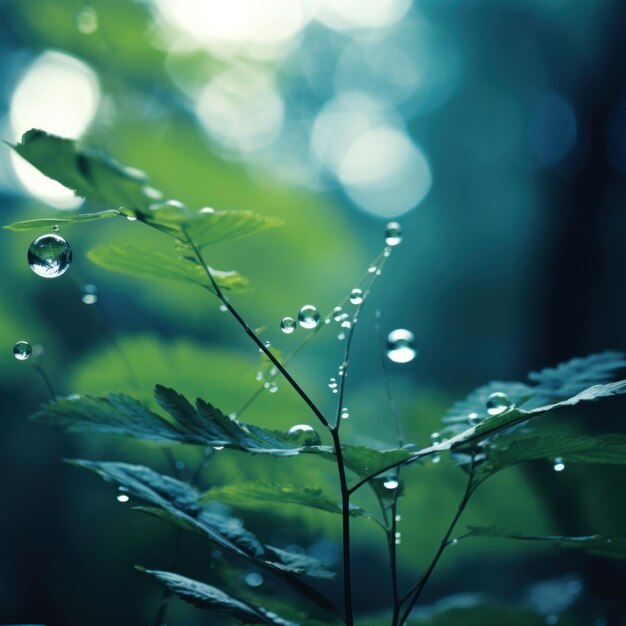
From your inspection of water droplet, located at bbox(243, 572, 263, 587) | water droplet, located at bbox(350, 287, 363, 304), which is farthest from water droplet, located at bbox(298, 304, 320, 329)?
water droplet, located at bbox(243, 572, 263, 587)

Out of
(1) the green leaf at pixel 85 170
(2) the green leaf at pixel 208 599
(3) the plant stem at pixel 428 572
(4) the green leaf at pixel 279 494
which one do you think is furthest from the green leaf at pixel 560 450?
(1) the green leaf at pixel 85 170

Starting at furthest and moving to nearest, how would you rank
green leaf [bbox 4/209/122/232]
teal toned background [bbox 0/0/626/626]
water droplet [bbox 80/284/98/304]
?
teal toned background [bbox 0/0/626/626]
water droplet [bbox 80/284/98/304]
green leaf [bbox 4/209/122/232]

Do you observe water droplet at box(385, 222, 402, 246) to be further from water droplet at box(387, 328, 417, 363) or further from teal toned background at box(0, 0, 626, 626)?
teal toned background at box(0, 0, 626, 626)

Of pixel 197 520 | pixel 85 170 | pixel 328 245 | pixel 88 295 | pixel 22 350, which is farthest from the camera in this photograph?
pixel 328 245

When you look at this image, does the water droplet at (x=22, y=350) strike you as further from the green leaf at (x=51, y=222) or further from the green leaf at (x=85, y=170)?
the green leaf at (x=85, y=170)

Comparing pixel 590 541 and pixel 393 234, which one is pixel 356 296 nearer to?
pixel 393 234

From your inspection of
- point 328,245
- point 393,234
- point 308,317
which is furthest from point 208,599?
point 328,245
